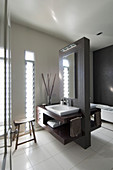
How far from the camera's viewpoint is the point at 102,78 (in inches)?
145

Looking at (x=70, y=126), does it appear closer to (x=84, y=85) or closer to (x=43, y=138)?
(x=84, y=85)

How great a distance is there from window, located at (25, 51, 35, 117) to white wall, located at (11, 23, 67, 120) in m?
0.11

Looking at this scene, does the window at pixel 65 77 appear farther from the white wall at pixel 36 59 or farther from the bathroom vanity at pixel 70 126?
the bathroom vanity at pixel 70 126

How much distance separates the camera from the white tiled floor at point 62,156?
147 cm

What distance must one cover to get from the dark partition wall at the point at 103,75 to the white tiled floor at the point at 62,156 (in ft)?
5.82

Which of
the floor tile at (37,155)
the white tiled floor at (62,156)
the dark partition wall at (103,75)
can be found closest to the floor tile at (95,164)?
the white tiled floor at (62,156)

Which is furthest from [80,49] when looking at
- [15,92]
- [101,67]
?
[101,67]

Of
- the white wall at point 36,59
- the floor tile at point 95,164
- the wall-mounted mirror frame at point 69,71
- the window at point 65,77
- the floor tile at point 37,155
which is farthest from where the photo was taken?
the window at point 65,77

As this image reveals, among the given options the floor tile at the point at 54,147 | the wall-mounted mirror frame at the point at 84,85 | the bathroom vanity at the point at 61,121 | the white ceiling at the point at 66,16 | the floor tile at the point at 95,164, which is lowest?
the floor tile at the point at 54,147

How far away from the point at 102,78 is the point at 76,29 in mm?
2213

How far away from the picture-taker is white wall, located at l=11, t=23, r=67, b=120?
2246mm

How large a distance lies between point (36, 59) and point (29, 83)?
2.33 feet

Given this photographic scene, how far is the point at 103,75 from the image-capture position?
3643 mm

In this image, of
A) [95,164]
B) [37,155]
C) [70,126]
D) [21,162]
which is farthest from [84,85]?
[21,162]
